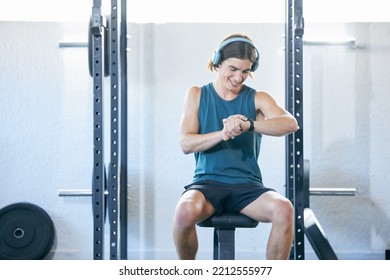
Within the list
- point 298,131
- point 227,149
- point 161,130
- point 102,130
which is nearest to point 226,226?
point 227,149

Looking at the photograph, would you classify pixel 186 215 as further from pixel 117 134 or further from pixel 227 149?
pixel 117 134

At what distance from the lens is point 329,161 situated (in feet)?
7.64

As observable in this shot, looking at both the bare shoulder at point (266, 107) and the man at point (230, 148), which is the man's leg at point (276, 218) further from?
the bare shoulder at point (266, 107)

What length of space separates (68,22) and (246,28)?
29.9 inches

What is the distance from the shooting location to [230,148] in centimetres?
175

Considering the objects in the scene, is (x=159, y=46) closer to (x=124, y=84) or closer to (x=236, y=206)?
(x=124, y=84)

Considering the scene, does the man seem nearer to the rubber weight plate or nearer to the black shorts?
the black shorts

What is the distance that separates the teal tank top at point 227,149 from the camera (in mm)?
1746

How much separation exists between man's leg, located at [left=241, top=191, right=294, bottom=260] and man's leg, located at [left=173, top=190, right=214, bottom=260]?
13 cm

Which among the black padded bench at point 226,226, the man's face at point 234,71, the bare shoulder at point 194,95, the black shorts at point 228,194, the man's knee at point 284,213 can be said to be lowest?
the black padded bench at point 226,226

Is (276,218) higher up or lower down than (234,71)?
lower down

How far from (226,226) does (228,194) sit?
0.40 feet

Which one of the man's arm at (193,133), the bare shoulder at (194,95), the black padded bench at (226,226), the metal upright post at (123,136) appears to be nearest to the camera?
the black padded bench at (226,226)

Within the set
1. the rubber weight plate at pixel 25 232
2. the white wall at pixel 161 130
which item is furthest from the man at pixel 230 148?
the rubber weight plate at pixel 25 232
